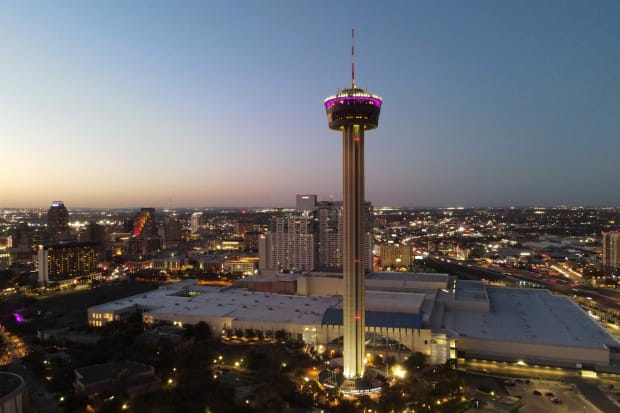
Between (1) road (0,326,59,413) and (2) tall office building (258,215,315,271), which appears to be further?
(2) tall office building (258,215,315,271)

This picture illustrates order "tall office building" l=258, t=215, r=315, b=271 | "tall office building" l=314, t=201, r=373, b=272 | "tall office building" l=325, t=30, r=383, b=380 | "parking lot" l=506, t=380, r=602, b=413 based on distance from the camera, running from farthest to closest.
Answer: "tall office building" l=314, t=201, r=373, b=272, "tall office building" l=258, t=215, r=315, b=271, "tall office building" l=325, t=30, r=383, b=380, "parking lot" l=506, t=380, r=602, b=413

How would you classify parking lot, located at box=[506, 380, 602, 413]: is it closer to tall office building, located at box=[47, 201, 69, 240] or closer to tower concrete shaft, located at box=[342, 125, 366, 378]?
tower concrete shaft, located at box=[342, 125, 366, 378]

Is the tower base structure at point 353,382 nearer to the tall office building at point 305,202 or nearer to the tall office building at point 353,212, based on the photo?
the tall office building at point 353,212

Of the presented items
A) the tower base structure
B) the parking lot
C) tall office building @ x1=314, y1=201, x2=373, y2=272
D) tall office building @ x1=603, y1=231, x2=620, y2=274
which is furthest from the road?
tall office building @ x1=603, y1=231, x2=620, y2=274

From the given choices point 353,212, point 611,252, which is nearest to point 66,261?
point 353,212

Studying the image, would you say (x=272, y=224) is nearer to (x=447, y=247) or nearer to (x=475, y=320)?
(x=475, y=320)

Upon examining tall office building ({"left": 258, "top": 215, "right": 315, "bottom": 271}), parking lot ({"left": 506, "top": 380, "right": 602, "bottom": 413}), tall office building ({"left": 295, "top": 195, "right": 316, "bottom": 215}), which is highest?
tall office building ({"left": 295, "top": 195, "right": 316, "bottom": 215})

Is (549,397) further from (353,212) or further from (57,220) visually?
(57,220)
